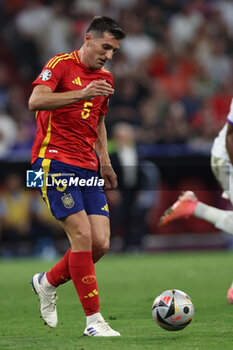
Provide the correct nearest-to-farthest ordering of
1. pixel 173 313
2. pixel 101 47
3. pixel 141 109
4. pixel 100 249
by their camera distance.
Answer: pixel 173 313, pixel 101 47, pixel 100 249, pixel 141 109

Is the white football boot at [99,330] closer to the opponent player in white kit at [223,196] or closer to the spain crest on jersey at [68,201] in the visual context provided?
the spain crest on jersey at [68,201]

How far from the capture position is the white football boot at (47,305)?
5.48m

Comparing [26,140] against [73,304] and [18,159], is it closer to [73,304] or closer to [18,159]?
[18,159]

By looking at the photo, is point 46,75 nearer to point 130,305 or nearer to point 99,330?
point 99,330

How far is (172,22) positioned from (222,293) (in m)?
9.82

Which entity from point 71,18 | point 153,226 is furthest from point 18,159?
point 71,18

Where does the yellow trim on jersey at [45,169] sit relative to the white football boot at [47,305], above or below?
above

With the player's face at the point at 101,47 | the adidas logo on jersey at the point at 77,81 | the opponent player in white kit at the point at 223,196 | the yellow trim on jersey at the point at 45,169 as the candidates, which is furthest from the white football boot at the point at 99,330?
the opponent player in white kit at the point at 223,196

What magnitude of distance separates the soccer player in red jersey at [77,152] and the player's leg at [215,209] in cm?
221

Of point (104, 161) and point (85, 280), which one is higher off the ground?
point (104, 161)

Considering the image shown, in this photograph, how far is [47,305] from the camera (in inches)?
219

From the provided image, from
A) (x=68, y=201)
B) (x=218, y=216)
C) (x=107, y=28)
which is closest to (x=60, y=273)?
(x=68, y=201)

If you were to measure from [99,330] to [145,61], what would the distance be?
1092cm

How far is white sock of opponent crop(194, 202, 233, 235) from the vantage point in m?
7.51
